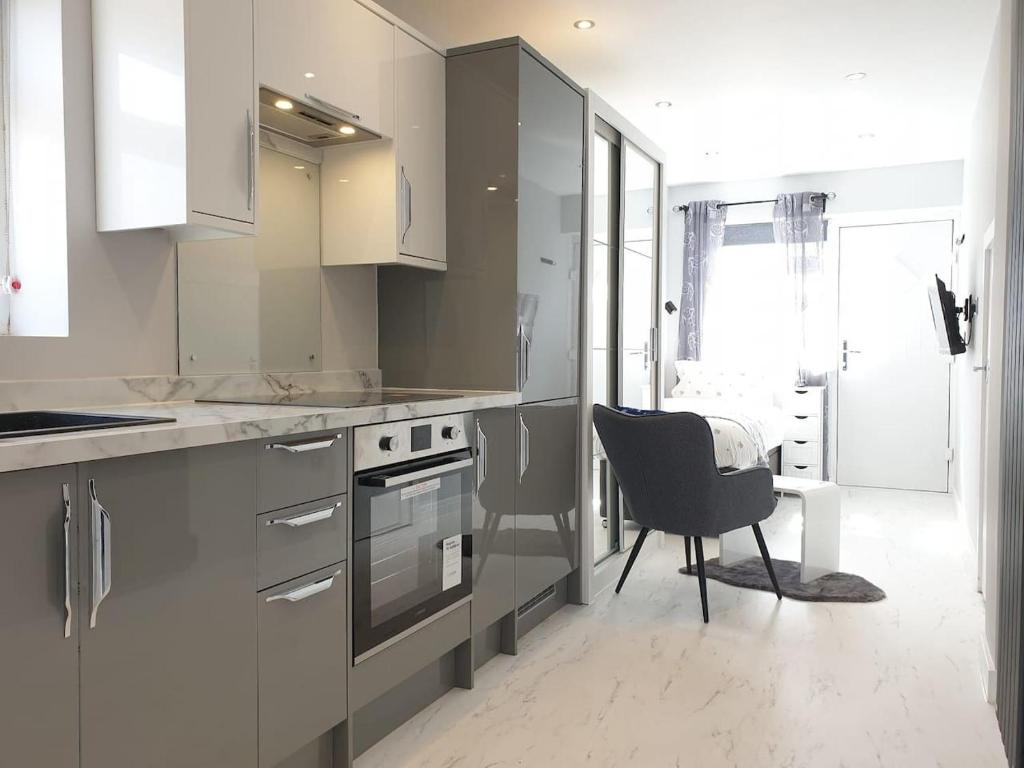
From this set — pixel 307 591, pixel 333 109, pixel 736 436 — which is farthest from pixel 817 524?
pixel 333 109

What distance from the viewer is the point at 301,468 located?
1856mm

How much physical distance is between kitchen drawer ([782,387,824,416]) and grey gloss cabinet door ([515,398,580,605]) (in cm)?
375

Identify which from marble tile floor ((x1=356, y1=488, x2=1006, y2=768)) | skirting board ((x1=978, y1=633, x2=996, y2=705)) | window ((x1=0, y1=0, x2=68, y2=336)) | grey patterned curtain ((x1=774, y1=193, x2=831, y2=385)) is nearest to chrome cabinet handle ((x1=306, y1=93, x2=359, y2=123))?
window ((x1=0, y1=0, x2=68, y2=336))

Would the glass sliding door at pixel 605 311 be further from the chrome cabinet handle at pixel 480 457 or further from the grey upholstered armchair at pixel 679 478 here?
the chrome cabinet handle at pixel 480 457

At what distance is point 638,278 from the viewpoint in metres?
4.12

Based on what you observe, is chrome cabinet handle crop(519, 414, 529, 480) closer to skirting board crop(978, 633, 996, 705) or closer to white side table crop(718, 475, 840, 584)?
white side table crop(718, 475, 840, 584)

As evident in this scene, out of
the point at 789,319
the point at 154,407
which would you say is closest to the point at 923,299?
the point at 789,319

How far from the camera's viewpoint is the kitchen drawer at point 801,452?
21.1 ft

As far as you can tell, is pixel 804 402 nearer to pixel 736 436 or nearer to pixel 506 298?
pixel 736 436

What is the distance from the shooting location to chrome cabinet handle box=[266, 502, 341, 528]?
1.79m

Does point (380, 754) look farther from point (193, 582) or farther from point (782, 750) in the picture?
point (782, 750)

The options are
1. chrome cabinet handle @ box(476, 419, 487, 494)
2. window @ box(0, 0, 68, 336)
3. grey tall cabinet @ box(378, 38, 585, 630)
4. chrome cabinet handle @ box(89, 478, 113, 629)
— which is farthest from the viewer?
grey tall cabinet @ box(378, 38, 585, 630)

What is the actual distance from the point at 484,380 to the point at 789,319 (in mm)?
4617

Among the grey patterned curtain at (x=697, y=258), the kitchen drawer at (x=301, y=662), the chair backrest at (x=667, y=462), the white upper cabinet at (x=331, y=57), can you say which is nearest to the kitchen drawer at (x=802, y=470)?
the grey patterned curtain at (x=697, y=258)
